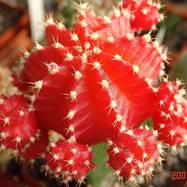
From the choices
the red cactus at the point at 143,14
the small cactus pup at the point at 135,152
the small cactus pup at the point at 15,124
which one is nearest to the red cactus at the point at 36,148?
the small cactus pup at the point at 15,124

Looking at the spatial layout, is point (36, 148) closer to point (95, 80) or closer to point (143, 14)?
point (95, 80)

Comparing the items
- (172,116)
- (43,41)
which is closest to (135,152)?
(172,116)

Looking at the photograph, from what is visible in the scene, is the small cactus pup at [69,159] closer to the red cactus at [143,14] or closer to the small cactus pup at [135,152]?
the small cactus pup at [135,152]

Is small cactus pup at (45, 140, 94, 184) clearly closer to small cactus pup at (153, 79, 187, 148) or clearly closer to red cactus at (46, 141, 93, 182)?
red cactus at (46, 141, 93, 182)

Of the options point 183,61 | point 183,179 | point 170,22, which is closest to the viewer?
point 183,179

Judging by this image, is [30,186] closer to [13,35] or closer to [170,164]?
[170,164]

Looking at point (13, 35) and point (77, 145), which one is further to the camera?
point (13, 35)

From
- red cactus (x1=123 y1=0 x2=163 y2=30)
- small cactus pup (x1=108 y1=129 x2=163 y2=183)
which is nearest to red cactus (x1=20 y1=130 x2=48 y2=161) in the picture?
small cactus pup (x1=108 y1=129 x2=163 y2=183)

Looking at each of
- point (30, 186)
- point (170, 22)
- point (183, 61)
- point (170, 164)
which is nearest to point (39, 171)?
point (30, 186)
